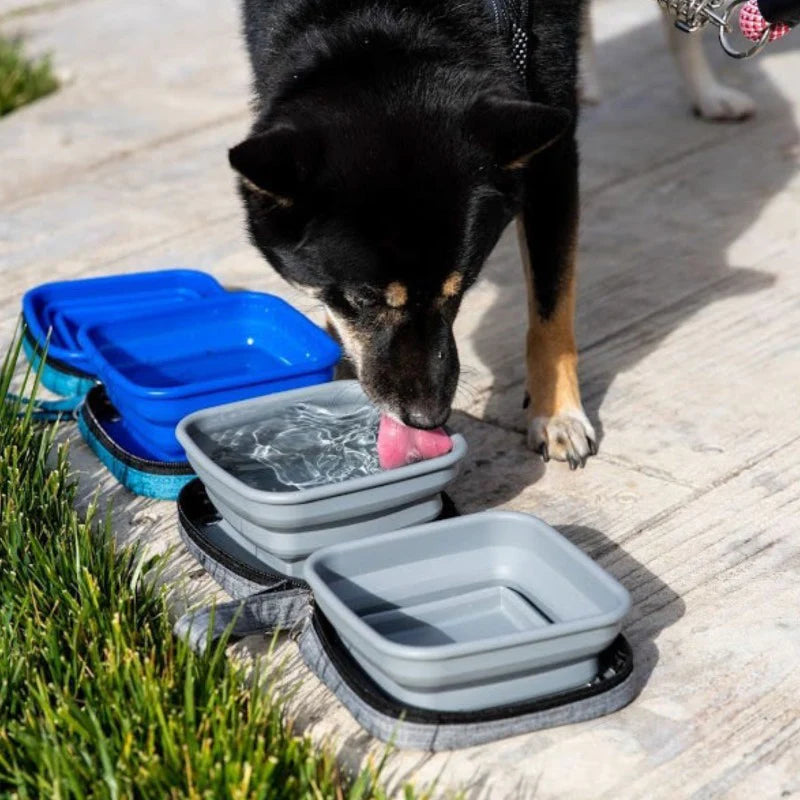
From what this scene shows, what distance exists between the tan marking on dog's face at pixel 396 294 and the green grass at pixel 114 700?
0.69 meters

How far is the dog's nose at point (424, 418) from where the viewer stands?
104 inches

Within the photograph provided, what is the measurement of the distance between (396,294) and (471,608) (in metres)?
0.64

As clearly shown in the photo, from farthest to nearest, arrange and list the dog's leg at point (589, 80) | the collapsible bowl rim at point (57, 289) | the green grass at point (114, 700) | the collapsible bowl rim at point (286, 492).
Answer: the dog's leg at point (589, 80), the collapsible bowl rim at point (57, 289), the collapsible bowl rim at point (286, 492), the green grass at point (114, 700)

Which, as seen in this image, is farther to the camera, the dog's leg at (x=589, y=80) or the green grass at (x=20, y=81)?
the green grass at (x=20, y=81)

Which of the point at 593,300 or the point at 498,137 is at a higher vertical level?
the point at 498,137

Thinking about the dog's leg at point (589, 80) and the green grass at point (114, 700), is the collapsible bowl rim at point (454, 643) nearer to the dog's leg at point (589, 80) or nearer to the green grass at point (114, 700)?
the green grass at point (114, 700)

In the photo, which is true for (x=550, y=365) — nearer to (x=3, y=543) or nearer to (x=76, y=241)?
(x=3, y=543)

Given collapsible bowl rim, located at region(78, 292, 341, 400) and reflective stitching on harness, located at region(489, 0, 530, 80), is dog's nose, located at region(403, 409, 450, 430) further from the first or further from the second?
reflective stitching on harness, located at region(489, 0, 530, 80)

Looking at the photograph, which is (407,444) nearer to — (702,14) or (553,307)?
(553,307)

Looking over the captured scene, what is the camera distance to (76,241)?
4.41m

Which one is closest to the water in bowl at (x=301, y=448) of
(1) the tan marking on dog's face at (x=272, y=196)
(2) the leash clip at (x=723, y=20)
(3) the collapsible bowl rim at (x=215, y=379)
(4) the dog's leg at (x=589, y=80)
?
(3) the collapsible bowl rim at (x=215, y=379)

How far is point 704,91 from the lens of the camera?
5.20 meters

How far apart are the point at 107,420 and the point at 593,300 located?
150 cm

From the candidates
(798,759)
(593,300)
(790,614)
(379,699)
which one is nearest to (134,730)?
(379,699)
